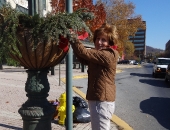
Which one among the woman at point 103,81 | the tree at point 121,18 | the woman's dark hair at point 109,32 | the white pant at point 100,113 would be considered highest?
the tree at point 121,18

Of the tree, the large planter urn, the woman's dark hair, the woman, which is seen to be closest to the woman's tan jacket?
the woman

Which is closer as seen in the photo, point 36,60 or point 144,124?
point 36,60

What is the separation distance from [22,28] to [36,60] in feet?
1.02

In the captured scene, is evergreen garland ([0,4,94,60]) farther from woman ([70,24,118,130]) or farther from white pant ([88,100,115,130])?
white pant ([88,100,115,130])

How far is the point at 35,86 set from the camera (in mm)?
2238

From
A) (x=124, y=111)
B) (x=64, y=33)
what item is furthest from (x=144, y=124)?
(x=64, y=33)

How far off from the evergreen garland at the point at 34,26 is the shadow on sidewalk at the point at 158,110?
361 centimetres

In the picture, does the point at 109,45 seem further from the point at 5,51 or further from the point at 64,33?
the point at 5,51

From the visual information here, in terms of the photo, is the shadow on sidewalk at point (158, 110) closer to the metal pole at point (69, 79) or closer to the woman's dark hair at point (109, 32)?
the metal pole at point (69, 79)

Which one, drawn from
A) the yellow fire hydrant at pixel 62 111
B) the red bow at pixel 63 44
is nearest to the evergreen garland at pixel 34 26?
the red bow at pixel 63 44

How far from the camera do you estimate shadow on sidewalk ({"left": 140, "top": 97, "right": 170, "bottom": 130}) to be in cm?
518

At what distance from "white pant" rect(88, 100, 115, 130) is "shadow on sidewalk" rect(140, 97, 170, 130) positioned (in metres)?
2.81

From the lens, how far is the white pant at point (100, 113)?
7.75 feet

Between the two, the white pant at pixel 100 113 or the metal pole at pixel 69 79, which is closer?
the white pant at pixel 100 113
